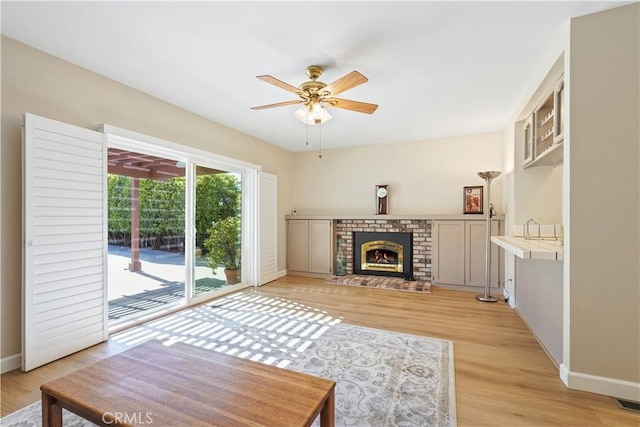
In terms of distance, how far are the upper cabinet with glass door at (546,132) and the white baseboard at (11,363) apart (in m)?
4.53

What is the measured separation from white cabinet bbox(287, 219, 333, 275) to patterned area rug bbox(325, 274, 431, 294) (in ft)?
1.33

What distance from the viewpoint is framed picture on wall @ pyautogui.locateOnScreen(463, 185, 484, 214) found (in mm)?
4809

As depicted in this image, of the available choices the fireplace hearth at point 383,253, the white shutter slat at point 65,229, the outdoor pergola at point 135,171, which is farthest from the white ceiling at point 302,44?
the fireplace hearth at point 383,253

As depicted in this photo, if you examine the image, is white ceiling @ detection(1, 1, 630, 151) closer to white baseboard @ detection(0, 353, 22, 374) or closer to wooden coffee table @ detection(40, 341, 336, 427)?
wooden coffee table @ detection(40, 341, 336, 427)

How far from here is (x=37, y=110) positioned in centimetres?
242

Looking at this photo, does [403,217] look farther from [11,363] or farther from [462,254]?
[11,363]

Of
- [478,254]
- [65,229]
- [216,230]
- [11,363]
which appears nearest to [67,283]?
[65,229]

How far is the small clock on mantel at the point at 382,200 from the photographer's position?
17.8ft

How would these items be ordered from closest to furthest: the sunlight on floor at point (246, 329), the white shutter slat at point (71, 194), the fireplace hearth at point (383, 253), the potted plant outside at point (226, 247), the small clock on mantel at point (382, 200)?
the white shutter slat at point (71, 194), the sunlight on floor at point (246, 329), the potted plant outside at point (226, 247), the fireplace hearth at point (383, 253), the small clock on mantel at point (382, 200)

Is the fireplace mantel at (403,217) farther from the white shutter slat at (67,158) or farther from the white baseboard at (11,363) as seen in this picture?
the white baseboard at (11,363)

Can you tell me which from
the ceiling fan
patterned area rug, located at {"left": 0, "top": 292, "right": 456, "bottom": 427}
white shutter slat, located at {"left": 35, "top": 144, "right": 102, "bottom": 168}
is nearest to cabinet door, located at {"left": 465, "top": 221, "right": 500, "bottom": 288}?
patterned area rug, located at {"left": 0, "top": 292, "right": 456, "bottom": 427}

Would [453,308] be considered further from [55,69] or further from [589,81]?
[55,69]

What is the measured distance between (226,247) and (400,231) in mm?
2963

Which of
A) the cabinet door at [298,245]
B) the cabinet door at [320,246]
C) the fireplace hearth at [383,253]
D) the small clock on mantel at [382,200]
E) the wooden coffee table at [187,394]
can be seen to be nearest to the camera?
the wooden coffee table at [187,394]
